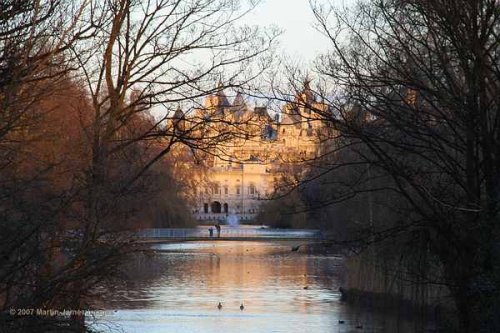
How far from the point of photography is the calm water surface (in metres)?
20.8

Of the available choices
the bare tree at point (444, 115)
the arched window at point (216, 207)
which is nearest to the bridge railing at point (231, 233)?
the arched window at point (216, 207)

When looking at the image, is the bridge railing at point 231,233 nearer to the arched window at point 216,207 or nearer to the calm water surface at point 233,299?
the calm water surface at point 233,299

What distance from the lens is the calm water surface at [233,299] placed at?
2080 centimetres

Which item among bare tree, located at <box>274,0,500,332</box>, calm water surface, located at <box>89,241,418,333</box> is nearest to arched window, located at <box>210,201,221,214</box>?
calm water surface, located at <box>89,241,418,333</box>

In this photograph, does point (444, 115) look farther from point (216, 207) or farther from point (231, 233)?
point (216, 207)

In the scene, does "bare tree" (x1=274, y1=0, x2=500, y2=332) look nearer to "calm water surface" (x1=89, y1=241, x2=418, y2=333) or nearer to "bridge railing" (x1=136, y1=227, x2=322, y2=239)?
"calm water surface" (x1=89, y1=241, x2=418, y2=333)

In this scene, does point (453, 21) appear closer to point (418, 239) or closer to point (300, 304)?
point (418, 239)

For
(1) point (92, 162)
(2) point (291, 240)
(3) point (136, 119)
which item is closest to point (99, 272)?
(1) point (92, 162)

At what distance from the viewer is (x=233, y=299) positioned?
87.1 ft

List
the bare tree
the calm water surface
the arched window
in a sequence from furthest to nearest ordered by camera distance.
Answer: the arched window, the calm water surface, the bare tree

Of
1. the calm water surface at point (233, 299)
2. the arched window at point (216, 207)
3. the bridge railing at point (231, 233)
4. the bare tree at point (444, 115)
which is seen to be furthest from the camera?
the arched window at point (216, 207)

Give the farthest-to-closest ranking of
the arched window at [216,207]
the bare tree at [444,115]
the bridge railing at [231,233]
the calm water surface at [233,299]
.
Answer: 1. the arched window at [216,207]
2. the bridge railing at [231,233]
3. the calm water surface at [233,299]
4. the bare tree at [444,115]

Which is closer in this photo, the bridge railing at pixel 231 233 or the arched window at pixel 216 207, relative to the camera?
the bridge railing at pixel 231 233

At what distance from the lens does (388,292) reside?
74.2 feet
